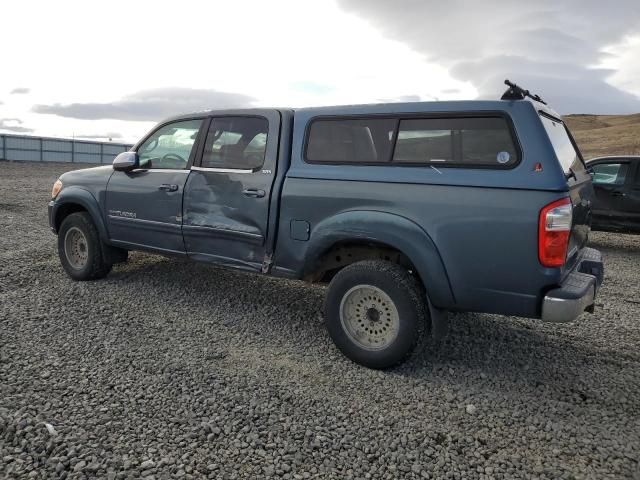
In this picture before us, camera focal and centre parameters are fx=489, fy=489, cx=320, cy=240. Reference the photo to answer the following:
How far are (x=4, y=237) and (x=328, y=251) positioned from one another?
634 centimetres

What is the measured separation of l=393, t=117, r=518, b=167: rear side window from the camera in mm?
3270

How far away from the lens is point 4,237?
7758 millimetres

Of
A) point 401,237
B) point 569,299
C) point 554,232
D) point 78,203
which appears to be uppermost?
point 554,232

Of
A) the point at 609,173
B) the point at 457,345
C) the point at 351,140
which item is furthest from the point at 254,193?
the point at 609,173

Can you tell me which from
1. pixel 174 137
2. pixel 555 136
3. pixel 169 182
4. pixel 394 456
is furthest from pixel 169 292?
pixel 555 136

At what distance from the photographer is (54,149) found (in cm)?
3169

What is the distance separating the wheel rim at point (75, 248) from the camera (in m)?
5.67

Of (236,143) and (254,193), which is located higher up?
(236,143)

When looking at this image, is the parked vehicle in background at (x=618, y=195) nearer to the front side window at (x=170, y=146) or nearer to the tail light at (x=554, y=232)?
the tail light at (x=554, y=232)

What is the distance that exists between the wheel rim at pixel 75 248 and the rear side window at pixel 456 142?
3.95 metres

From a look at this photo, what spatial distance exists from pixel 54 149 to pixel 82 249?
30329mm

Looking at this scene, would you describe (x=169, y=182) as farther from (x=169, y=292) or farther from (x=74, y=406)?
(x=74, y=406)

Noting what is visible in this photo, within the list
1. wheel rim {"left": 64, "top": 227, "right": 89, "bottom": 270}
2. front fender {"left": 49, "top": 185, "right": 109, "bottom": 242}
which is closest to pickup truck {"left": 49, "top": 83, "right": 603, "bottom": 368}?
front fender {"left": 49, "top": 185, "right": 109, "bottom": 242}

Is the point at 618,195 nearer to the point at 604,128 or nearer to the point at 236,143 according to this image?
the point at 236,143
